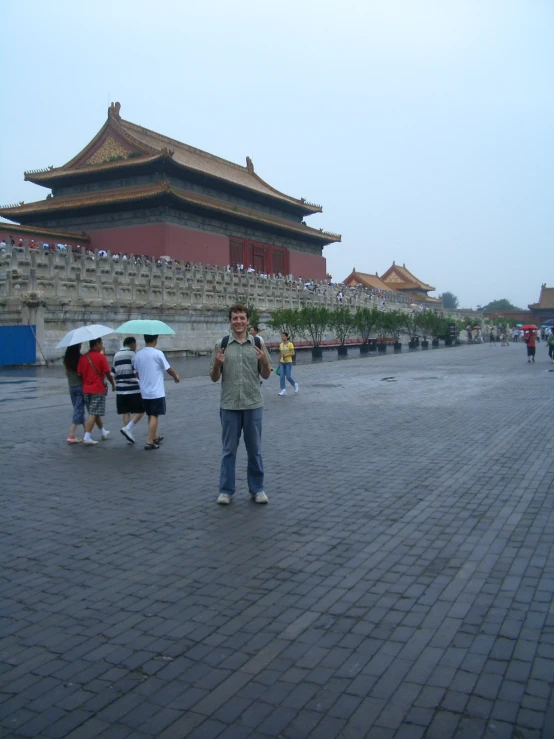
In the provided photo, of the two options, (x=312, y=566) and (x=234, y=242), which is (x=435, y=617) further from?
(x=234, y=242)

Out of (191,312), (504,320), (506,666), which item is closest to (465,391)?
(506,666)

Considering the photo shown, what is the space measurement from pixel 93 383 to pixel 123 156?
30976mm

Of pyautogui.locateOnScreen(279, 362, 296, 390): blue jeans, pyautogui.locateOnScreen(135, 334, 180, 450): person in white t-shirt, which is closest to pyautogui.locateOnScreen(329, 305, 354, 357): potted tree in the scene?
pyautogui.locateOnScreen(279, 362, 296, 390): blue jeans

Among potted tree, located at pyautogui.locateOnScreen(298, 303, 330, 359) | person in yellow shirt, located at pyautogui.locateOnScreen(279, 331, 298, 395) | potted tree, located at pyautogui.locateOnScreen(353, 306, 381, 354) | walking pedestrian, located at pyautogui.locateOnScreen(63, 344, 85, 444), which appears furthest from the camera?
potted tree, located at pyautogui.locateOnScreen(353, 306, 381, 354)

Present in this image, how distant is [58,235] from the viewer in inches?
1353

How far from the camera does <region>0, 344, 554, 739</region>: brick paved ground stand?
9.25 feet

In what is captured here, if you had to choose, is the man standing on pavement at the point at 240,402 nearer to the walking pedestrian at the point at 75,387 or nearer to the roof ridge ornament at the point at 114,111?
the walking pedestrian at the point at 75,387

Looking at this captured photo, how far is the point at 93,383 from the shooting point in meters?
8.82

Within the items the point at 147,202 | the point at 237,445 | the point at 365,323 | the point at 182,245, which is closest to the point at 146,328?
the point at 237,445

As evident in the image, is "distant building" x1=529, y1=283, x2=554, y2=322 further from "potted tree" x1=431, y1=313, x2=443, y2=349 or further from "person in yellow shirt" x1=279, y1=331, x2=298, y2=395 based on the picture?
"person in yellow shirt" x1=279, y1=331, x2=298, y2=395

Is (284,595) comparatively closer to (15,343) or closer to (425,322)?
(15,343)

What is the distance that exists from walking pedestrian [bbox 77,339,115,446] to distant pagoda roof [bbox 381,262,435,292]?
231 ft

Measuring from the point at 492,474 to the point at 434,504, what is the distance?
4.45ft

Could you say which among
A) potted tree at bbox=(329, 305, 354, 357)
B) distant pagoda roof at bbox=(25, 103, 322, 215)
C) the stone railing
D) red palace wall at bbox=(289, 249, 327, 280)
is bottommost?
potted tree at bbox=(329, 305, 354, 357)
